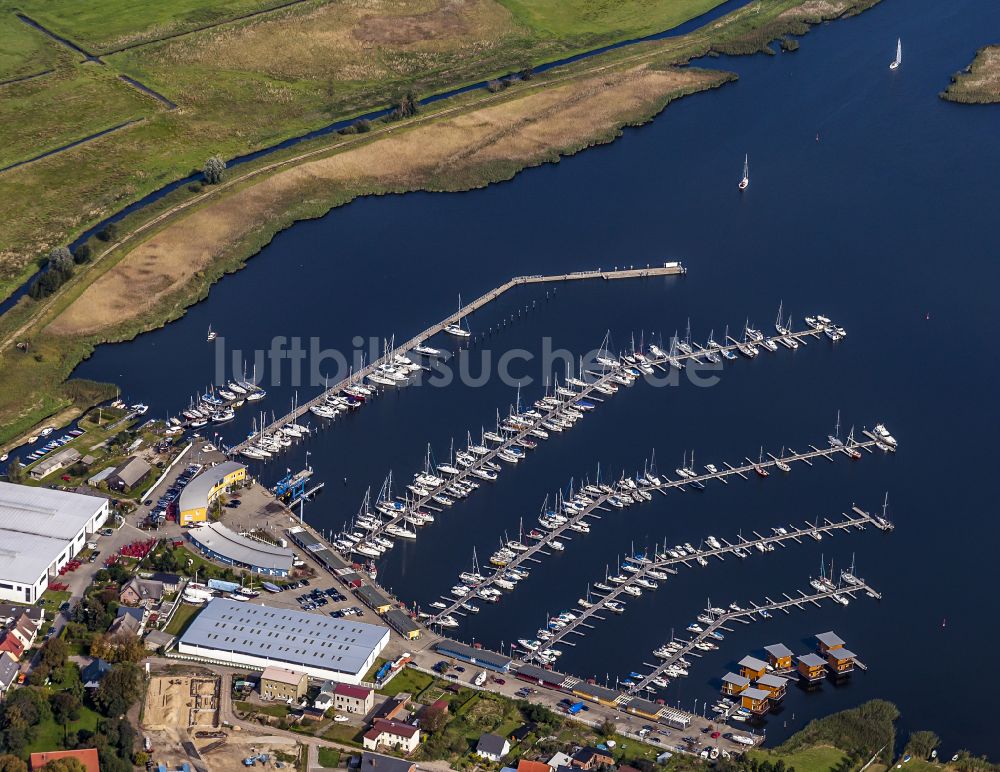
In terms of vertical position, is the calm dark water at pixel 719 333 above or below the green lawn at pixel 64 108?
below

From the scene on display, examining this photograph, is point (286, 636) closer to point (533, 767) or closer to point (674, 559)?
point (533, 767)

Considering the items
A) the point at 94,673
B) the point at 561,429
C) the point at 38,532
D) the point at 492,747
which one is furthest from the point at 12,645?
the point at 561,429

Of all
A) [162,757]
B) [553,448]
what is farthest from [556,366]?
[162,757]

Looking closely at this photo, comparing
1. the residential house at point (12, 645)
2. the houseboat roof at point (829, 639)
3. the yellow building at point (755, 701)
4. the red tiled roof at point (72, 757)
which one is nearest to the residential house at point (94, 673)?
the residential house at point (12, 645)

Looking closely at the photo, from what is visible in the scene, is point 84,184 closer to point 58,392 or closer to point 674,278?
point 58,392

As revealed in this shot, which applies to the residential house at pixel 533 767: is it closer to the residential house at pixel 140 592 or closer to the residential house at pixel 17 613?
the residential house at pixel 140 592

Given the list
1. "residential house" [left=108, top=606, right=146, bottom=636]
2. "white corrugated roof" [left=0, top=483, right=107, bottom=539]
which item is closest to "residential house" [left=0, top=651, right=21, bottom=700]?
"residential house" [left=108, top=606, right=146, bottom=636]
